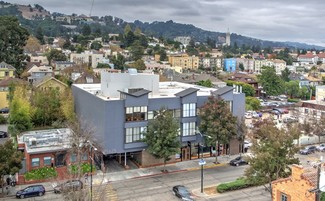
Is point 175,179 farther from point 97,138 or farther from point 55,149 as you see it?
point 55,149

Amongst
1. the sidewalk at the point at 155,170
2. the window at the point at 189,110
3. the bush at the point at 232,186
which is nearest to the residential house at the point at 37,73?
the window at the point at 189,110

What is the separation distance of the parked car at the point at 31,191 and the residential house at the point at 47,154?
3.25 meters

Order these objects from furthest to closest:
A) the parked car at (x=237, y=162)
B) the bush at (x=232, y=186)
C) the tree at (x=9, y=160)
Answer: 1. the parked car at (x=237, y=162)
2. the bush at (x=232, y=186)
3. the tree at (x=9, y=160)

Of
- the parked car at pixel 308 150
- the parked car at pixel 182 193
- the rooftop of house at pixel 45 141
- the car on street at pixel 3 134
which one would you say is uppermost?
the rooftop of house at pixel 45 141

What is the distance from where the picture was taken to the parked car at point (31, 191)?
36.4 metres

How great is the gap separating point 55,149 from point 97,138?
17.1ft

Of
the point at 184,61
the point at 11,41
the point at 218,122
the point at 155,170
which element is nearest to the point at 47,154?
the point at 155,170

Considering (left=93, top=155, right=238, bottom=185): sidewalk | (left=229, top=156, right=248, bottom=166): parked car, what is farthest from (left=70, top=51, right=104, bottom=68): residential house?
(left=229, top=156, right=248, bottom=166): parked car

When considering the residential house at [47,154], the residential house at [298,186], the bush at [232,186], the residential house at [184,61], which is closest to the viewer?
the residential house at [298,186]

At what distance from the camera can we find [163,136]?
43.3 m

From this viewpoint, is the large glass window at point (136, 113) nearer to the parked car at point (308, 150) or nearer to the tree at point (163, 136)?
the tree at point (163, 136)

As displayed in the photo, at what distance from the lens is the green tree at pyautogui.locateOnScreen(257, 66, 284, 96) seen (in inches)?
4521

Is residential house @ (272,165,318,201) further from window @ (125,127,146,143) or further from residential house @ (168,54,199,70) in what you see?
residential house @ (168,54,199,70)

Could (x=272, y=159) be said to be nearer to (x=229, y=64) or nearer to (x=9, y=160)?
(x=9, y=160)
